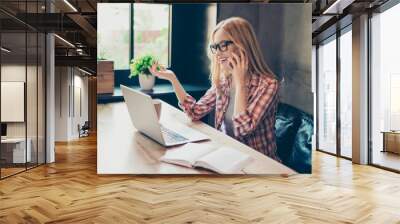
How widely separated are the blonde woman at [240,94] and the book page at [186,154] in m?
0.44

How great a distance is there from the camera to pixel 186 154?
630cm

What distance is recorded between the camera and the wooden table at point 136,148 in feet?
20.6

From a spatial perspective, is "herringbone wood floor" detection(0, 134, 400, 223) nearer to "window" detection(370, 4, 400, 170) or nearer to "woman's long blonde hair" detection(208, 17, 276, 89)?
"window" detection(370, 4, 400, 170)

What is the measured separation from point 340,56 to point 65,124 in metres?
10.6

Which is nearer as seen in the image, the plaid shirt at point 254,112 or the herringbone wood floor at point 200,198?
the herringbone wood floor at point 200,198

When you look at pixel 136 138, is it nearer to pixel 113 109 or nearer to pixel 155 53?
pixel 113 109

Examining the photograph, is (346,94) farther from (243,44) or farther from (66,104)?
(66,104)

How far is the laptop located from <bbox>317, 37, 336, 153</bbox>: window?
17.3 ft

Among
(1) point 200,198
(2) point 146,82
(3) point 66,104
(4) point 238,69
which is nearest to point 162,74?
(2) point 146,82

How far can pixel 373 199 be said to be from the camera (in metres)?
4.77

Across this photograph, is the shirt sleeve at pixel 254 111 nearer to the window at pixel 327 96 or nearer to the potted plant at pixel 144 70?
the potted plant at pixel 144 70

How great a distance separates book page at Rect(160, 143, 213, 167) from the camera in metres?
6.27

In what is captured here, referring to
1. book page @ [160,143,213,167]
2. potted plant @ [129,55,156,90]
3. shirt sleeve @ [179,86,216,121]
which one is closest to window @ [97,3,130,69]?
potted plant @ [129,55,156,90]

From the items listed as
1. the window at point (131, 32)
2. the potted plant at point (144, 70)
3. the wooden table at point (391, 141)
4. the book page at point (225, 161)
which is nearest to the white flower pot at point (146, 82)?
the potted plant at point (144, 70)
